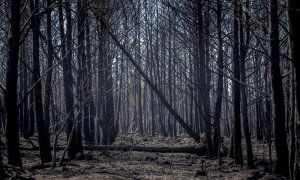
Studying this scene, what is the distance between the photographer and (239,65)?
1098cm

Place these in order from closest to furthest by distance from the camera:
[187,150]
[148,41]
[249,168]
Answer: [249,168]
[187,150]
[148,41]

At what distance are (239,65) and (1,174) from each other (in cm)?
684

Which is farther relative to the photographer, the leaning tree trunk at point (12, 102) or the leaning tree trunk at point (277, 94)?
the leaning tree trunk at point (12, 102)

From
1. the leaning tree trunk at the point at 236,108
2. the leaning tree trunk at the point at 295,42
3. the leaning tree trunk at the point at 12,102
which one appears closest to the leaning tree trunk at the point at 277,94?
the leaning tree trunk at the point at 295,42

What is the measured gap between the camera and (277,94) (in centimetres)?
716

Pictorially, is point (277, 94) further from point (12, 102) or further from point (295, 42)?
point (12, 102)

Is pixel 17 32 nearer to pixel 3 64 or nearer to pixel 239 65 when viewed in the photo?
pixel 239 65

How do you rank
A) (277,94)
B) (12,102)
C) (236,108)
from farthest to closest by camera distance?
(236,108), (12,102), (277,94)

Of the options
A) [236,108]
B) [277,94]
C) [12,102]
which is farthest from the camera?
[236,108]

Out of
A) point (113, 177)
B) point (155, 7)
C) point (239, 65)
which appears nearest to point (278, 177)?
point (113, 177)

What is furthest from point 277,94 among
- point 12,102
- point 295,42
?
point 12,102

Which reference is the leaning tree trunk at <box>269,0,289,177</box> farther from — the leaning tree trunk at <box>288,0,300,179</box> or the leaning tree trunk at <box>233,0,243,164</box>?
the leaning tree trunk at <box>233,0,243,164</box>

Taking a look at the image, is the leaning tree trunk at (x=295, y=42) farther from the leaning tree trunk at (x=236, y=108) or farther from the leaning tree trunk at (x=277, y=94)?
the leaning tree trunk at (x=236, y=108)

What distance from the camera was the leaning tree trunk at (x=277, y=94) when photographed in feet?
23.5
